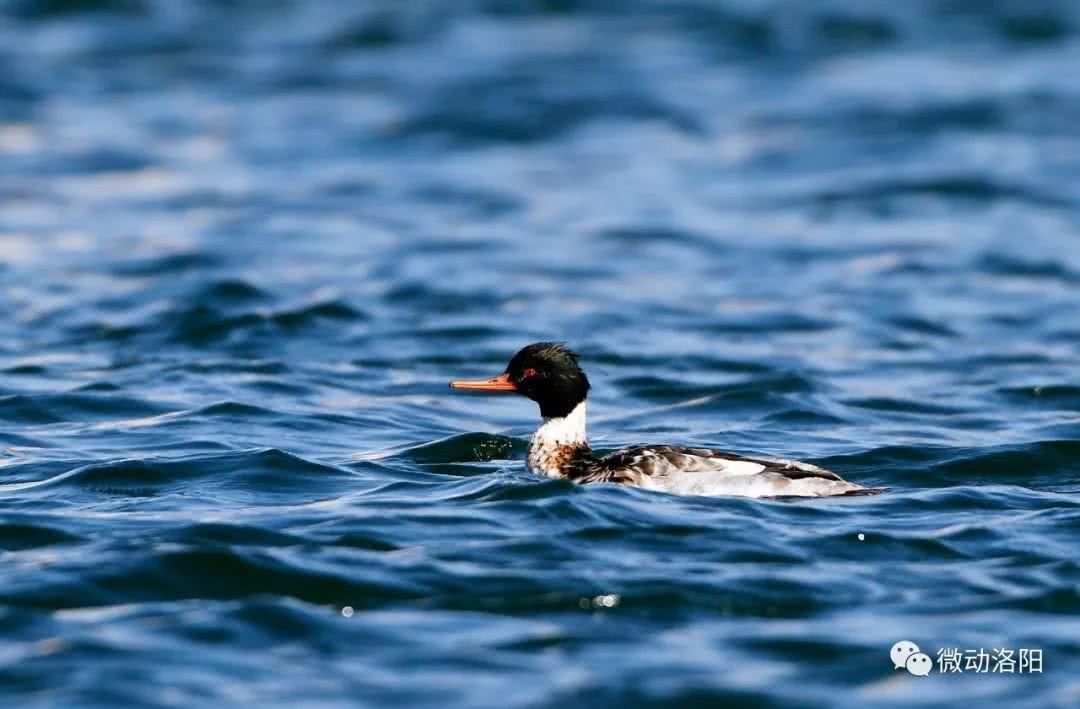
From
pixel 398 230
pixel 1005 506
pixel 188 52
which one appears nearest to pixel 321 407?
pixel 1005 506

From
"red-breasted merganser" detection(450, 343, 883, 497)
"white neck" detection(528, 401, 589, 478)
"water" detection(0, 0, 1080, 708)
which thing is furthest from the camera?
"white neck" detection(528, 401, 589, 478)

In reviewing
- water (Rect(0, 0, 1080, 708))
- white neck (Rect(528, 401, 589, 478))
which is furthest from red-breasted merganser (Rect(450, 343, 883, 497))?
water (Rect(0, 0, 1080, 708))

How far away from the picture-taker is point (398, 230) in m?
23.5

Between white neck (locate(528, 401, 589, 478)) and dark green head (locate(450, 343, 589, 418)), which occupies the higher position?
dark green head (locate(450, 343, 589, 418))

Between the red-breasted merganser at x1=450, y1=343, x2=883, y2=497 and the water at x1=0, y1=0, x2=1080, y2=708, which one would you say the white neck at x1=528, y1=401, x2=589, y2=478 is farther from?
the water at x1=0, y1=0, x2=1080, y2=708

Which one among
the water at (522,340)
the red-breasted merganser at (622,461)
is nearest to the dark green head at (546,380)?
the red-breasted merganser at (622,461)

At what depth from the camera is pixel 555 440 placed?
42.1ft

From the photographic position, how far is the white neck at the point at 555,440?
12758 millimetres

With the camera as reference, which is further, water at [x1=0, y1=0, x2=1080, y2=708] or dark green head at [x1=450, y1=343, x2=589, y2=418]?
dark green head at [x1=450, y1=343, x2=589, y2=418]

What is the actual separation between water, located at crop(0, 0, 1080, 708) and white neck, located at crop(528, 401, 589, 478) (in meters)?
0.51

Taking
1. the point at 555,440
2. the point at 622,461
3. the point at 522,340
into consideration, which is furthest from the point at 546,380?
the point at 522,340

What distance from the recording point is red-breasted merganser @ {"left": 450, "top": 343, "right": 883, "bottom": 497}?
11.8 metres

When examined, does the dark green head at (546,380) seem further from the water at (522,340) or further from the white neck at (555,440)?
the water at (522,340)

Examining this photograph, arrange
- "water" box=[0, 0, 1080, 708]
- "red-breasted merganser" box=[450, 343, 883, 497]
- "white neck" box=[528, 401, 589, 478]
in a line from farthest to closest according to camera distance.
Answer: "white neck" box=[528, 401, 589, 478] → "red-breasted merganser" box=[450, 343, 883, 497] → "water" box=[0, 0, 1080, 708]
